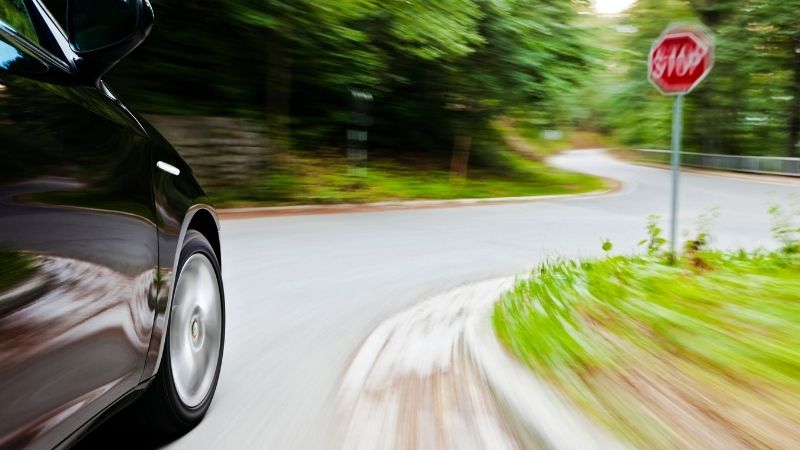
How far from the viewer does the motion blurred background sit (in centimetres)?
1496

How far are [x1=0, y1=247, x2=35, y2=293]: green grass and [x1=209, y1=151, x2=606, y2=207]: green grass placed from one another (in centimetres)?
1247

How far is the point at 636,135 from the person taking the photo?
4941cm

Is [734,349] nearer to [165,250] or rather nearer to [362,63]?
[165,250]

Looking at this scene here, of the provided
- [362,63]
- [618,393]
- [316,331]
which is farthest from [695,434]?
[362,63]

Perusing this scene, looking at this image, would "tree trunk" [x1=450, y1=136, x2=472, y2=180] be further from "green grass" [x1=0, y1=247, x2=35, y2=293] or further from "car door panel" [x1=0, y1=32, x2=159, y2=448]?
"green grass" [x1=0, y1=247, x2=35, y2=293]

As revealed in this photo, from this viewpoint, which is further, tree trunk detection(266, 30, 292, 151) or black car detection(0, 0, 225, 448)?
tree trunk detection(266, 30, 292, 151)

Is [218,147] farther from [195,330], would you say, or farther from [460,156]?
[195,330]

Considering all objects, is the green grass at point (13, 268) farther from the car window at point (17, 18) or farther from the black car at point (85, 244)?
the car window at point (17, 18)

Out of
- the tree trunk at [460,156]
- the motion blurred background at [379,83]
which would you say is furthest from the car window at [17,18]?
the tree trunk at [460,156]

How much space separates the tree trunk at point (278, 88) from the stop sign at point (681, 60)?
1060 centimetres

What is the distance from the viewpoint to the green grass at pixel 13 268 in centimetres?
174

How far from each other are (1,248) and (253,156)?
45.3 feet

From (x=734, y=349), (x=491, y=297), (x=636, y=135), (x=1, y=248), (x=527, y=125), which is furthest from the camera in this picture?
(x=636, y=135)

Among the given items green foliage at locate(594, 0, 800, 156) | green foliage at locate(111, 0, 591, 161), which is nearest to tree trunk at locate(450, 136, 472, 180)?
green foliage at locate(111, 0, 591, 161)
